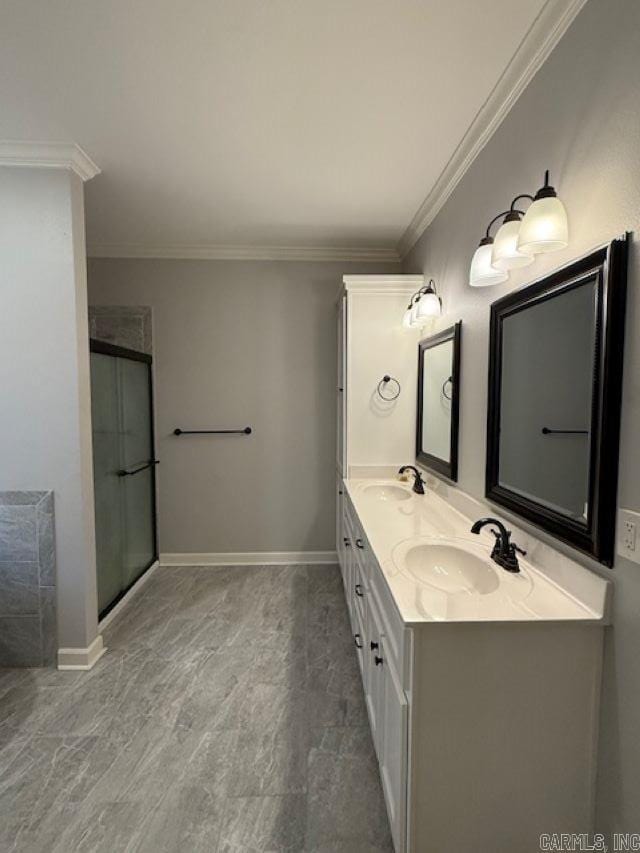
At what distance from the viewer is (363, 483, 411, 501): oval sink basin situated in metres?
2.28

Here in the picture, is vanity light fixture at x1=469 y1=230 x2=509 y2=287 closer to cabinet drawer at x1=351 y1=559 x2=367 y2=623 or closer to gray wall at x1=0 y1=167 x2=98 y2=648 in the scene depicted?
cabinet drawer at x1=351 y1=559 x2=367 y2=623

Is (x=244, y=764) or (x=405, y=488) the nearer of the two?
(x=244, y=764)

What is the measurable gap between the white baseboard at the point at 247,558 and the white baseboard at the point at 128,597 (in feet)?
0.49

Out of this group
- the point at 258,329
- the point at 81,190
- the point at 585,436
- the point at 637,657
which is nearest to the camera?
the point at 637,657

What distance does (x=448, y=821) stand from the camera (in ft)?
3.39

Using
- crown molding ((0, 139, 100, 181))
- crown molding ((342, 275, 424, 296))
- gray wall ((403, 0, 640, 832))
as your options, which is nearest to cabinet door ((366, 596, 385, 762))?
gray wall ((403, 0, 640, 832))

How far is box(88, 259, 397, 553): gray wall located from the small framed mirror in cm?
91

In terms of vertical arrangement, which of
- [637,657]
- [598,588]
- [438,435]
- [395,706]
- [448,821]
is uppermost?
[438,435]

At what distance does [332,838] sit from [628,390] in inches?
62.0

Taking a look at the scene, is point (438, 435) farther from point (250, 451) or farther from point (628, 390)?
point (250, 451)

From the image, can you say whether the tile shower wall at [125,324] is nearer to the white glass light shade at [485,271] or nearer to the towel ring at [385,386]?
the towel ring at [385,386]

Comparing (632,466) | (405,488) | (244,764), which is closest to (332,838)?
(244,764)

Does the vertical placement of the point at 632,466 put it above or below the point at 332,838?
above

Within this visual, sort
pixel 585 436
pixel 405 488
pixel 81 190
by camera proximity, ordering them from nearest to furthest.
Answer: pixel 585 436
pixel 81 190
pixel 405 488
